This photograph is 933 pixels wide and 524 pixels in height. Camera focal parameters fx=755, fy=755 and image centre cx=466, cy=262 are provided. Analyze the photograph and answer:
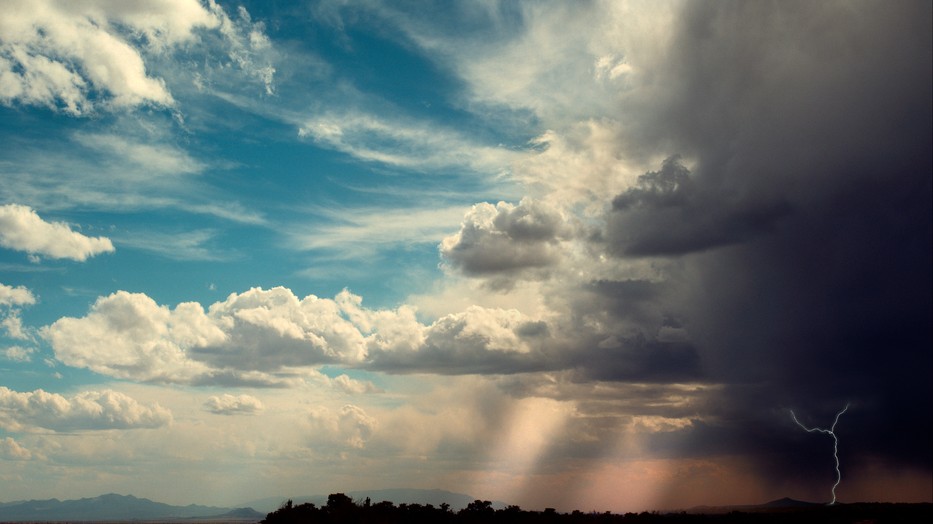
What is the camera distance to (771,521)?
8056 centimetres

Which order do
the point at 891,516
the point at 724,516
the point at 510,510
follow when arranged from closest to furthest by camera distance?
1. the point at 891,516
2. the point at 724,516
3. the point at 510,510

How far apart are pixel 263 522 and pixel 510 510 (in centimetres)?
3043

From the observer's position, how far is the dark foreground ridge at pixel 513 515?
8206 centimetres

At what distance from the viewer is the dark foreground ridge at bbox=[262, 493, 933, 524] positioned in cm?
8206

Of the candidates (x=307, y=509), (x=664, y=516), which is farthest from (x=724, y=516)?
(x=307, y=509)

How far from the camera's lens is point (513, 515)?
93375 mm

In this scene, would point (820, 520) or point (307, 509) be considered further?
point (307, 509)

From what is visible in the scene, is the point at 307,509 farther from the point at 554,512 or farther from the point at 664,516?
the point at 664,516

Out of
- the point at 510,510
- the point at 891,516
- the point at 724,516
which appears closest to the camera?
the point at 891,516

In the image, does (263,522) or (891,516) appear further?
(263,522)

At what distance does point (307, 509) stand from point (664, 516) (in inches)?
1741

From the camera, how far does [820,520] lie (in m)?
80.6

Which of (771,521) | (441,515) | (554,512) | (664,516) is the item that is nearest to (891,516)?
(771,521)

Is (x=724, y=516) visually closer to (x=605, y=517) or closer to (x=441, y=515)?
(x=605, y=517)
